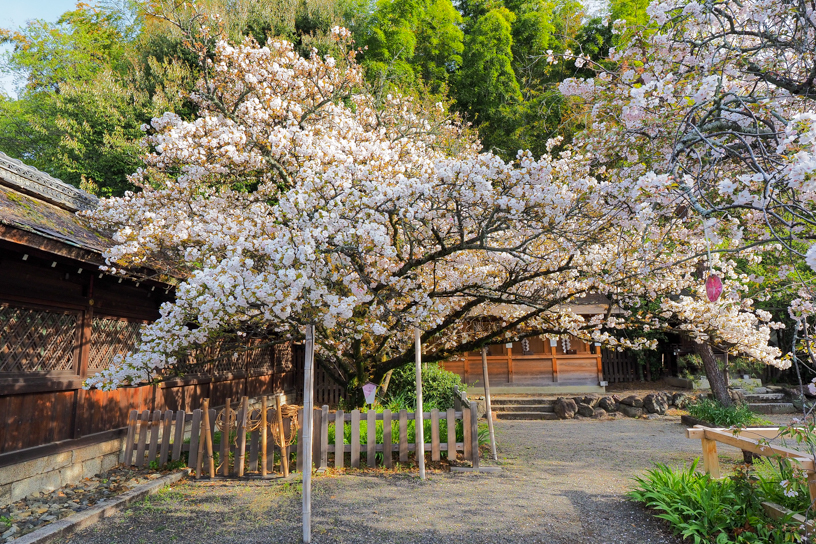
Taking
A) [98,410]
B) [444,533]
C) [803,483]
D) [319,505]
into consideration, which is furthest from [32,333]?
[803,483]

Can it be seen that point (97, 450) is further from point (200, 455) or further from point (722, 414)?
point (722, 414)

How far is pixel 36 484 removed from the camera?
17.6 ft

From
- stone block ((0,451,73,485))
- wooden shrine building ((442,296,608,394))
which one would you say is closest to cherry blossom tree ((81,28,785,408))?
stone block ((0,451,73,485))

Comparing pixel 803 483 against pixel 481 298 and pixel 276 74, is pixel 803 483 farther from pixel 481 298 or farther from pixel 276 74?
pixel 276 74

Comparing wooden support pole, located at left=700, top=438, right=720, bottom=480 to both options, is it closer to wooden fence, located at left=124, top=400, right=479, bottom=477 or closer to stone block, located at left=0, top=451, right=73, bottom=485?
wooden fence, located at left=124, top=400, right=479, bottom=477

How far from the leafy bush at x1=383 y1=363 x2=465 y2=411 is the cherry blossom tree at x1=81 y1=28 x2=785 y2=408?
54.8 inches

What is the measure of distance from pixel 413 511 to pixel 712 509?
112 inches

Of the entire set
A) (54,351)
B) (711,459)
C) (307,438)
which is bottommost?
(711,459)

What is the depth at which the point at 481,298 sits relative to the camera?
671cm

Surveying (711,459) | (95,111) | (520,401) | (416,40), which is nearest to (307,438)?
(711,459)

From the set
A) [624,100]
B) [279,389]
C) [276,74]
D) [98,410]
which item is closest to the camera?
[624,100]

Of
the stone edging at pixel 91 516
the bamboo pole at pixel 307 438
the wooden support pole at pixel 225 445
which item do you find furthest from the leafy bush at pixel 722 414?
the stone edging at pixel 91 516

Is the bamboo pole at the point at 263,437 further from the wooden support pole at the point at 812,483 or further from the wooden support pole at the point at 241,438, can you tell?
the wooden support pole at the point at 812,483

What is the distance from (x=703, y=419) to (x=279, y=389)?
10.8m
